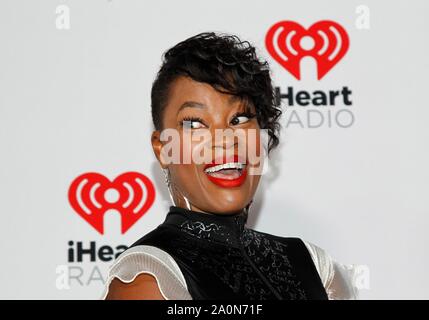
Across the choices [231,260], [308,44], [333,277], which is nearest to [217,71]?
[231,260]

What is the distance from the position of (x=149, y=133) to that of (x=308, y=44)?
17.2 inches

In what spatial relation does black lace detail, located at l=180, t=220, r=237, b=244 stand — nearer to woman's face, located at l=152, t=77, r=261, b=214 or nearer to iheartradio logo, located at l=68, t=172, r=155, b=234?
woman's face, located at l=152, t=77, r=261, b=214

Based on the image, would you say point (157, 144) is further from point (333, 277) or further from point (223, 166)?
point (333, 277)

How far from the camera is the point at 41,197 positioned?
1871 mm

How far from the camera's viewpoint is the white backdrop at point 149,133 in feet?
6.15

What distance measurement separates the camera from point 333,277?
5.00 feet

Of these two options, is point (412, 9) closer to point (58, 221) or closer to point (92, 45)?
point (92, 45)

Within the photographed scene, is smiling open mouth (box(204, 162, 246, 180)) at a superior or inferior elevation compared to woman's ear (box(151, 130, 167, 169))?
inferior

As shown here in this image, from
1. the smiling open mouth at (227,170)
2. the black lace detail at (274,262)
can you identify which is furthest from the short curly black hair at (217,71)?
the black lace detail at (274,262)

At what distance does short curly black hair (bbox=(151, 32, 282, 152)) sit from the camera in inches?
53.6

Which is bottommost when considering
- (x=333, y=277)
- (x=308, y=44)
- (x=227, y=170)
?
(x=333, y=277)

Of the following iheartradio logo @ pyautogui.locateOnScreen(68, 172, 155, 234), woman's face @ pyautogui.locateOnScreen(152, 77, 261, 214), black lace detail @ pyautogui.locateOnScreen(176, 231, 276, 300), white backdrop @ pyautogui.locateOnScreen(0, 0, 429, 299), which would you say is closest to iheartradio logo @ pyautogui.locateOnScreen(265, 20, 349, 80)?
white backdrop @ pyautogui.locateOnScreen(0, 0, 429, 299)

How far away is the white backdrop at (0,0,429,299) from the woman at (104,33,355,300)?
46 centimetres
